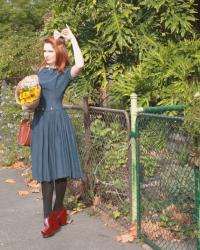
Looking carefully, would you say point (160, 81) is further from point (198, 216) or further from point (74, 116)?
point (198, 216)

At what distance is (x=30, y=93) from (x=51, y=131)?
42cm

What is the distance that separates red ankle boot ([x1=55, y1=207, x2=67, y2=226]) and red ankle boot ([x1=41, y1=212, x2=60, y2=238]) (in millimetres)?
100

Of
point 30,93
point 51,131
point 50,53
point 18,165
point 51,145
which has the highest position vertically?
point 50,53

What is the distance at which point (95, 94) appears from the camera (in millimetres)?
6344

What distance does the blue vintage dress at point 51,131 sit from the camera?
4637 mm

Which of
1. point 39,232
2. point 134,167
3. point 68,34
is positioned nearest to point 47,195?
point 39,232

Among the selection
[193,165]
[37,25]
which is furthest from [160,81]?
[37,25]

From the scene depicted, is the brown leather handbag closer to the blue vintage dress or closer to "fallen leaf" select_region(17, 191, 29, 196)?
the blue vintage dress

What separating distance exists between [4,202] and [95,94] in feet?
5.76

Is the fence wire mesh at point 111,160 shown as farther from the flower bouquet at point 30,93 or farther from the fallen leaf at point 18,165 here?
the fallen leaf at point 18,165

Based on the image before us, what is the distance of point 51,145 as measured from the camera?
468 cm

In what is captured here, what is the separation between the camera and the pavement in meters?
4.59

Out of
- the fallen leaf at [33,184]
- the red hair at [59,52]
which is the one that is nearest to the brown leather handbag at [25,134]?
the red hair at [59,52]

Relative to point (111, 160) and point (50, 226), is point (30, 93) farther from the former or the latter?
point (50, 226)
